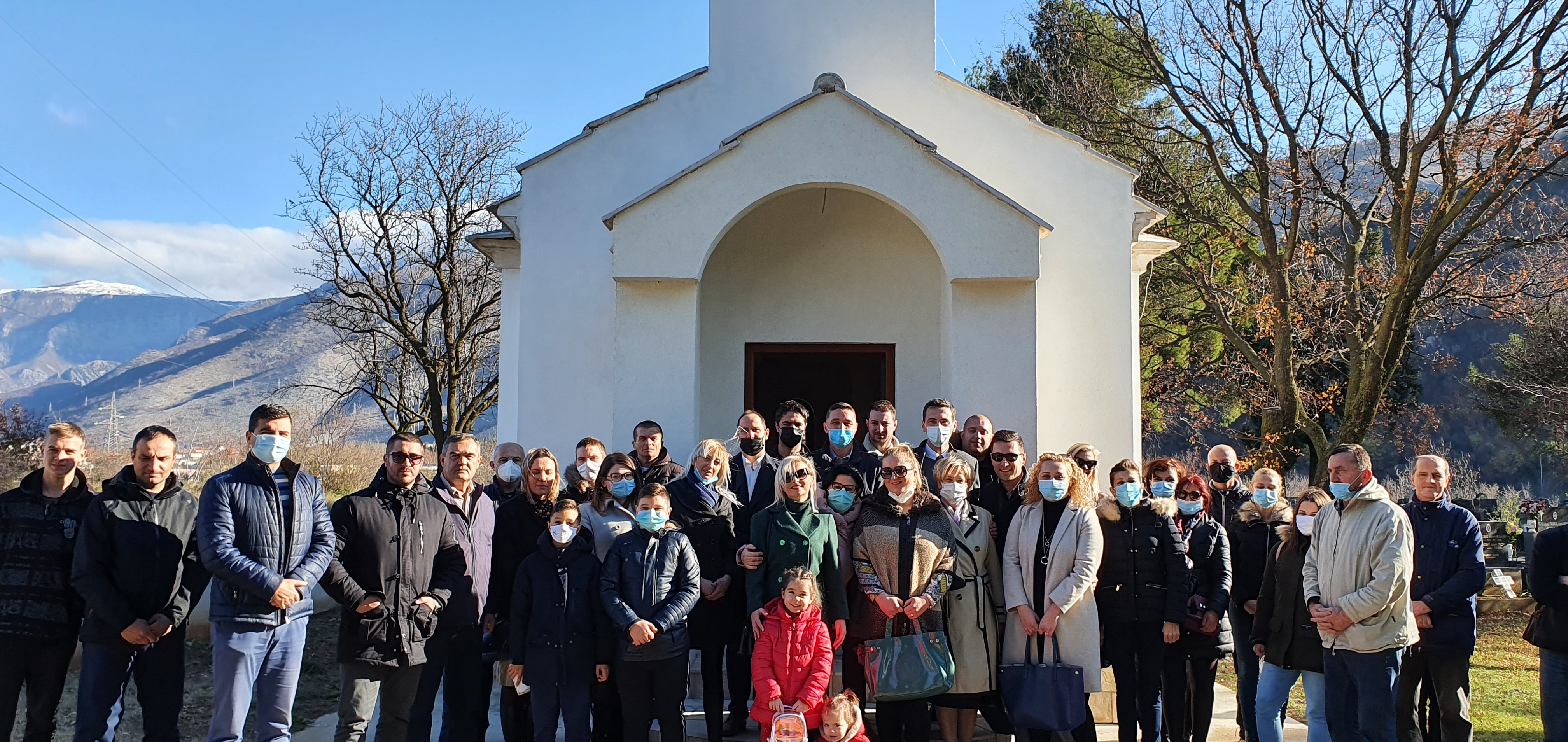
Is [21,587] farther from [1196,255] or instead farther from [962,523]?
[1196,255]

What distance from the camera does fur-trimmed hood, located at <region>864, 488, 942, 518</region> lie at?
549 centimetres

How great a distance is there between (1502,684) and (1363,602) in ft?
21.0

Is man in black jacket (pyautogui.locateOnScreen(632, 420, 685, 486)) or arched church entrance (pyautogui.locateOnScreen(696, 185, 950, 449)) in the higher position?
arched church entrance (pyautogui.locateOnScreen(696, 185, 950, 449))

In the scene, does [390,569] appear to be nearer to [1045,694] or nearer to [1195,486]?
[1045,694]

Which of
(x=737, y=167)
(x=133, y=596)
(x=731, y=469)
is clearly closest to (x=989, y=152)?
(x=737, y=167)

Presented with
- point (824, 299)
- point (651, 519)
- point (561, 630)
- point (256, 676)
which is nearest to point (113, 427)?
point (824, 299)

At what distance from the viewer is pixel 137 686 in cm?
514

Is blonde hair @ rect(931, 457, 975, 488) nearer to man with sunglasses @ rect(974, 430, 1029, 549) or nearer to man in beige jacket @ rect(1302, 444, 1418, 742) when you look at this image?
man with sunglasses @ rect(974, 430, 1029, 549)

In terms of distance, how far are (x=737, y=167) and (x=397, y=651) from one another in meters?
5.17

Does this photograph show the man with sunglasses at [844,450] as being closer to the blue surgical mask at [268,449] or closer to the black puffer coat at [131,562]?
the blue surgical mask at [268,449]

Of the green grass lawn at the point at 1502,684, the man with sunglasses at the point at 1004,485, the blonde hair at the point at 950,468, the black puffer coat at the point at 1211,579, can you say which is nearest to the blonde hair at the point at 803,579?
the blonde hair at the point at 950,468

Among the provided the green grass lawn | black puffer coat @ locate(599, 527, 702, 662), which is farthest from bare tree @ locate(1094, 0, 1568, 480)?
black puffer coat @ locate(599, 527, 702, 662)

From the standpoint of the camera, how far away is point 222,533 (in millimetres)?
4840

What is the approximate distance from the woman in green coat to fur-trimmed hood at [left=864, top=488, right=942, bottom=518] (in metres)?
0.27
